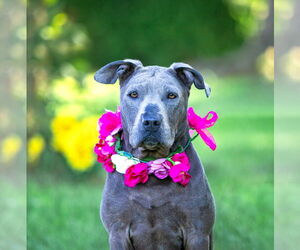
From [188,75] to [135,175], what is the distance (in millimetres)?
712

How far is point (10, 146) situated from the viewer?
7.46 metres

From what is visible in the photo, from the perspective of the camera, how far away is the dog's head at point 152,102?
3492 millimetres

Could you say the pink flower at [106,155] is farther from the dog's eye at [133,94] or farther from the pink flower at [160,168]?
the dog's eye at [133,94]

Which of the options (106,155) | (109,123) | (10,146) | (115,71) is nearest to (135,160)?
(106,155)

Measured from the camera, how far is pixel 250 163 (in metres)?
9.48

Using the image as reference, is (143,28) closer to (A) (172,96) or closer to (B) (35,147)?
(B) (35,147)

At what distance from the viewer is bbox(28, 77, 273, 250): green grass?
5547 millimetres

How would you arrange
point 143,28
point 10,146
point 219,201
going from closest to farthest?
point 219,201 → point 10,146 → point 143,28

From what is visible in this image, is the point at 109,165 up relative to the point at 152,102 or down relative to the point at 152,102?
down

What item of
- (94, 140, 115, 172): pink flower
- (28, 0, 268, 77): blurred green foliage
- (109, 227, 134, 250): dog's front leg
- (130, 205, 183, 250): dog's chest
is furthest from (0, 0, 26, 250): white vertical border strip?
(130, 205, 183, 250): dog's chest

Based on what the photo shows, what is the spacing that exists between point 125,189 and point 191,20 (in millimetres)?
7304

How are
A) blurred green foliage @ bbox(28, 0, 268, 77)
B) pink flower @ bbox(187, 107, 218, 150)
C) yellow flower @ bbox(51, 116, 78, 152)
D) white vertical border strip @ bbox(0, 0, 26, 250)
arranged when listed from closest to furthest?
pink flower @ bbox(187, 107, 218, 150) → white vertical border strip @ bbox(0, 0, 26, 250) → yellow flower @ bbox(51, 116, 78, 152) → blurred green foliage @ bbox(28, 0, 268, 77)

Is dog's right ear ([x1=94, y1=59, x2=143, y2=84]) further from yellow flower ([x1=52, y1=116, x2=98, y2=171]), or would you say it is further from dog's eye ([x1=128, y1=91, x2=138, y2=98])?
yellow flower ([x1=52, y1=116, x2=98, y2=171])

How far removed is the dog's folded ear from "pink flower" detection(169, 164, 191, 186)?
0.51 metres
